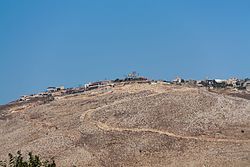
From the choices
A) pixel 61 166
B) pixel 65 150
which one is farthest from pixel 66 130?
pixel 61 166

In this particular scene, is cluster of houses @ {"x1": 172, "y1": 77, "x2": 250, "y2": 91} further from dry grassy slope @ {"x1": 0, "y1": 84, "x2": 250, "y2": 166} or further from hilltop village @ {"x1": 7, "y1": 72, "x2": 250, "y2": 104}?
dry grassy slope @ {"x1": 0, "y1": 84, "x2": 250, "y2": 166}

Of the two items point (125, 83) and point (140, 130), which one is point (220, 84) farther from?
point (140, 130)

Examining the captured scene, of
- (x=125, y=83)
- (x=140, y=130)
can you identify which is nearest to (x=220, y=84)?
(x=125, y=83)

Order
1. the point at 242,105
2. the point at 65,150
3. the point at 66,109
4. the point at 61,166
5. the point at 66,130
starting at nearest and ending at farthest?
the point at 61,166 < the point at 65,150 < the point at 66,130 < the point at 242,105 < the point at 66,109

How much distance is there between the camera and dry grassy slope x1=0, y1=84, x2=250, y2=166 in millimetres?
56844

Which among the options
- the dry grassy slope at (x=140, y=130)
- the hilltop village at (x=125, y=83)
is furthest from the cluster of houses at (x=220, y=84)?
the dry grassy slope at (x=140, y=130)

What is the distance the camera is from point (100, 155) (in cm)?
5816

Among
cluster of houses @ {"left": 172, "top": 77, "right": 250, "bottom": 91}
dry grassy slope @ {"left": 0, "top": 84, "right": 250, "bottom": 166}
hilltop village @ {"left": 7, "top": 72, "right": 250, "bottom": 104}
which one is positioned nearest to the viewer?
dry grassy slope @ {"left": 0, "top": 84, "right": 250, "bottom": 166}

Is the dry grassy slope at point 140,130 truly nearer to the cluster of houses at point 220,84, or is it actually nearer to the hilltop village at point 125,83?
the hilltop village at point 125,83

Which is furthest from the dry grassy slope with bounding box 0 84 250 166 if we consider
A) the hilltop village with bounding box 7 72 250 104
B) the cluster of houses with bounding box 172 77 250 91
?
the cluster of houses with bounding box 172 77 250 91

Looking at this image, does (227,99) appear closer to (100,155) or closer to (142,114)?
(142,114)

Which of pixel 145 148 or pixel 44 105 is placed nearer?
pixel 145 148

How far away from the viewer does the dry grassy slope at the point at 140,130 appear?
56844mm

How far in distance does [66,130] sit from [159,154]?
50.6ft
